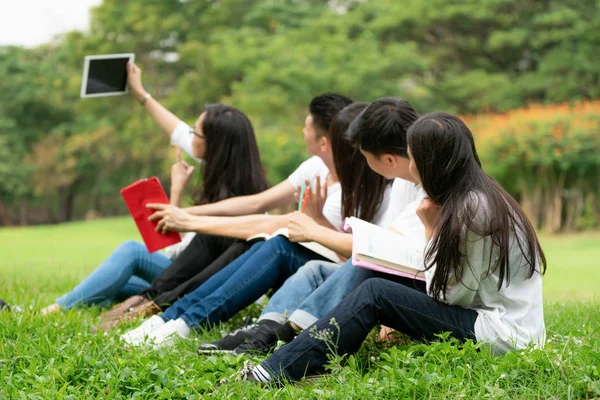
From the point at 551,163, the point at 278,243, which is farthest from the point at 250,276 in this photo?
the point at 551,163

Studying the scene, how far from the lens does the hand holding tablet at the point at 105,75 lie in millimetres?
4070

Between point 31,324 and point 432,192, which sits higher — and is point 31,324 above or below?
below

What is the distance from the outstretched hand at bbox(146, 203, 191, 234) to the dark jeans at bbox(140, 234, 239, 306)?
0.52 ft

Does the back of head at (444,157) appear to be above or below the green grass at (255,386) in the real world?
above

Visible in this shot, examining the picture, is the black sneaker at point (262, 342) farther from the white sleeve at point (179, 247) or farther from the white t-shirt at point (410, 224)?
the white sleeve at point (179, 247)

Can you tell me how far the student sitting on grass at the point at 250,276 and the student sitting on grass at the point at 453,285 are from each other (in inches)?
23.7

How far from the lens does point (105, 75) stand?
421cm

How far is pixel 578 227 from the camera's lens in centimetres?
1180

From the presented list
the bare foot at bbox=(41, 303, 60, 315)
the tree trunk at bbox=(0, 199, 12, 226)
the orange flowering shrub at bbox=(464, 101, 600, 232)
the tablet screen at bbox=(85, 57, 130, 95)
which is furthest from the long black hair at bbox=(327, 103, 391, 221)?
the tree trunk at bbox=(0, 199, 12, 226)

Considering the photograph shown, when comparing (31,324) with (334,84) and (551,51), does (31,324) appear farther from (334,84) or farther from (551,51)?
(551,51)

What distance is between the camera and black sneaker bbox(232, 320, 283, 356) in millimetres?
2742

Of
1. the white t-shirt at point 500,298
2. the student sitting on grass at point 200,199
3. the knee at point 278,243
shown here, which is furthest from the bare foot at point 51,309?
the white t-shirt at point 500,298

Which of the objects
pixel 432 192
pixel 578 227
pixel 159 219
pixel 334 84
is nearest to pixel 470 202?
pixel 432 192

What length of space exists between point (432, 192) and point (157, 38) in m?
17.5
